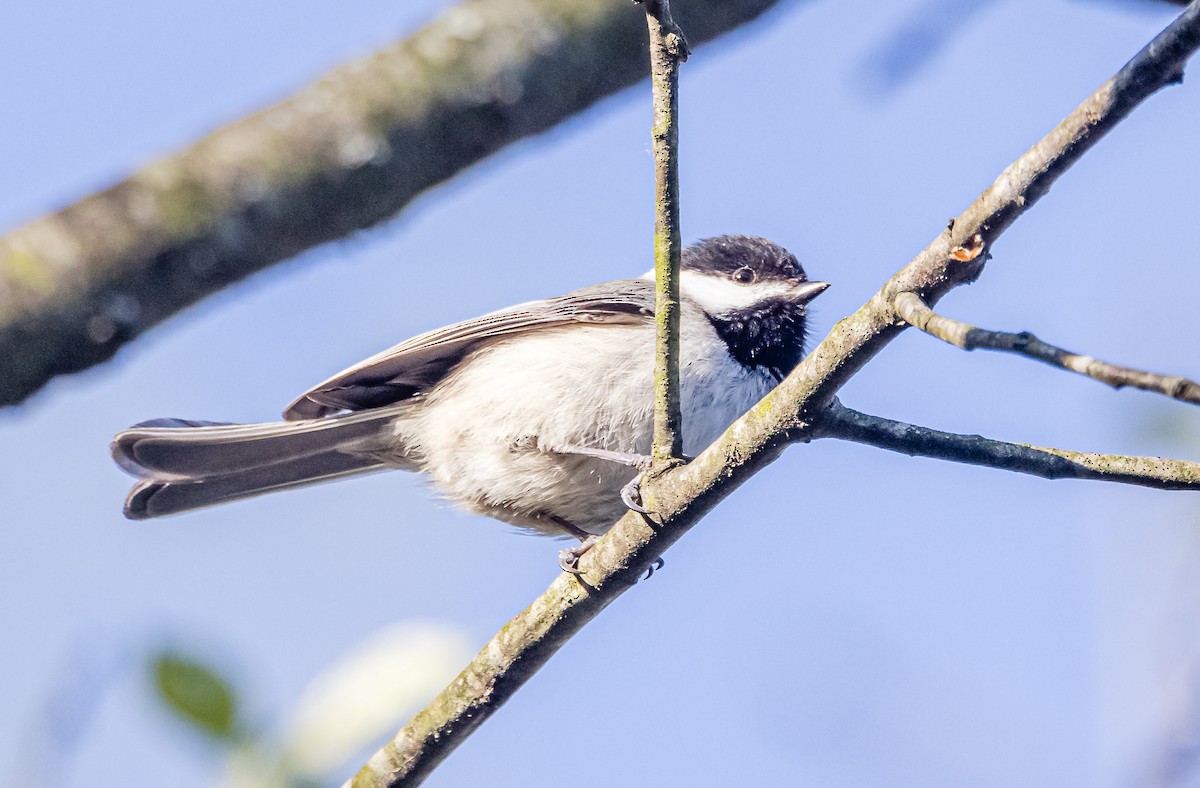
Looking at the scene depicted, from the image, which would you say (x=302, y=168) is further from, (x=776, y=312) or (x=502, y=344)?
(x=776, y=312)

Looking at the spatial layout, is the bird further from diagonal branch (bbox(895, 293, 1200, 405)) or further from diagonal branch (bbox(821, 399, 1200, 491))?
diagonal branch (bbox(895, 293, 1200, 405))

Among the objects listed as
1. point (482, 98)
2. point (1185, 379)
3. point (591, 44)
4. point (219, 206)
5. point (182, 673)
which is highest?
point (591, 44)

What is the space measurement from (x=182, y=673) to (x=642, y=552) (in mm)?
1016

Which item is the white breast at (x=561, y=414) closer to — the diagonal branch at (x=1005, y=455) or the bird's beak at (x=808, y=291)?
the bird's beak at (x=808, y=291)

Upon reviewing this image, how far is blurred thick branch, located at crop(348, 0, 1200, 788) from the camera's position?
5.82 feet

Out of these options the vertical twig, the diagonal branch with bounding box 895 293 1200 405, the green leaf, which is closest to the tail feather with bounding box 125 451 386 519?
the vertical twig

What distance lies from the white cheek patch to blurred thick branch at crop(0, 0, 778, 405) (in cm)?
107

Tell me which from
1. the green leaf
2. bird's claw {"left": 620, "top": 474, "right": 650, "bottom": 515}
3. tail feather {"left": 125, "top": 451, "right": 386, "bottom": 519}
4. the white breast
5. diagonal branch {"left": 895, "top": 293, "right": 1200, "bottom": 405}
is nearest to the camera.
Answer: diagonal branch {"left": 895, "top": 293, "right": 1200, "bottom": 405}

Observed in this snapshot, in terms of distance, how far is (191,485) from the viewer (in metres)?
3.80

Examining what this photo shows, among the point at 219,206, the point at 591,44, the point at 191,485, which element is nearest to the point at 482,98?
the point at 591,44

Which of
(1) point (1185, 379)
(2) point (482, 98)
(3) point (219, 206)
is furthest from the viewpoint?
(2) point (482, 98)

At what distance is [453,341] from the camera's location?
12.0ft

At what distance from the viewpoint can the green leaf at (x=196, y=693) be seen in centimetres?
167

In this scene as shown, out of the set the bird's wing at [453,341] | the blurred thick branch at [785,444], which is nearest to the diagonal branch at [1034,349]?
the blurred thick branch at [785,444]
